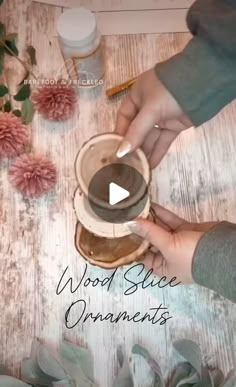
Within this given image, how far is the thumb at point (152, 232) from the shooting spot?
0.50m

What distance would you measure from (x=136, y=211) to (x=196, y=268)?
8cm

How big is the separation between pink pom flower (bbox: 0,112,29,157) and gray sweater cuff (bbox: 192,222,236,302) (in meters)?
0.24

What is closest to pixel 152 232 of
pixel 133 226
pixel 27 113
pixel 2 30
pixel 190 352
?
pixel 133 226

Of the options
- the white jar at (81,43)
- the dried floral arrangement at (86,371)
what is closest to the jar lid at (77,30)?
the white jar at (81,43)

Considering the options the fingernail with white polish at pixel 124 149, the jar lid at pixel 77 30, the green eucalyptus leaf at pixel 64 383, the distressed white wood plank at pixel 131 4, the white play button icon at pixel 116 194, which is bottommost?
the green eucalyptus leaf at pixel 64 383

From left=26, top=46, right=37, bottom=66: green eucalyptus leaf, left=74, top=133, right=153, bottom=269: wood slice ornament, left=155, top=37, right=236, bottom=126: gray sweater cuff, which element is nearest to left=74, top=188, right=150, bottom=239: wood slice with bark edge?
left=74, top=133, right=153, bottom=269: wood slice ornament

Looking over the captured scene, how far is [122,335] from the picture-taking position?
552 mm

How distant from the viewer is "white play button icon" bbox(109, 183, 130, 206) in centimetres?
48

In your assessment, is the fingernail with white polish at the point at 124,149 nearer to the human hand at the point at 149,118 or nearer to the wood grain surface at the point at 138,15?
the human hand at the point at 149,118

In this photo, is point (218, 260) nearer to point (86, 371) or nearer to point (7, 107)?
point (86, 371)

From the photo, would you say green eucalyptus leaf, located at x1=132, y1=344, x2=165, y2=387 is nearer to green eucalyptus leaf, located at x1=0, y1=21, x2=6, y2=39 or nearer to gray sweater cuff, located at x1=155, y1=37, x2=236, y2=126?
gray sweater cuff, located at x1=155, y1=37, x2=236, y2=126

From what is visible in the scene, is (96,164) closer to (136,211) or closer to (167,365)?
(136,211)

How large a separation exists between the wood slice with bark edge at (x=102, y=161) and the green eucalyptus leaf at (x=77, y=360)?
15 centimetres

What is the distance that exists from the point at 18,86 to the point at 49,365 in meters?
0.33
